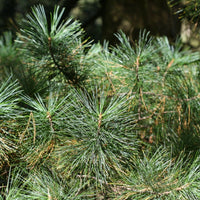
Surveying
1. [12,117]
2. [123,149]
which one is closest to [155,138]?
[123,149]

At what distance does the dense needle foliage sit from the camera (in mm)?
664

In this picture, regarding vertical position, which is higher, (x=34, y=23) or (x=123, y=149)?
(x=34, y=23)

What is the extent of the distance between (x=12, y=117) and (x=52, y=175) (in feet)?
0.61

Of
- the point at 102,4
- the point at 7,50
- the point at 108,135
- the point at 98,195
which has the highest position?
the point at 102,4

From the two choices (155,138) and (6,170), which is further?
(155,138)

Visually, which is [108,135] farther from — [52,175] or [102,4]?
[102,4]

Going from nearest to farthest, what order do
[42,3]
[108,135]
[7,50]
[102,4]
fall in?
1. [108,135]
2. [42,3]
3. [7,50]
4. [102,4]

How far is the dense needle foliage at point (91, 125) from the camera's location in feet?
2.18

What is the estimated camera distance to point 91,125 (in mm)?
661

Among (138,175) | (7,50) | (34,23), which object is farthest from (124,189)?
(7,50)

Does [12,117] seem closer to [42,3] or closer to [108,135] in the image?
[108,135]

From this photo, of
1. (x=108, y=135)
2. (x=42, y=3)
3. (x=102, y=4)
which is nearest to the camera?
(x=108, y=135)

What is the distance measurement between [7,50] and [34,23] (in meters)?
0.60

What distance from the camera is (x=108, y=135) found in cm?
66
